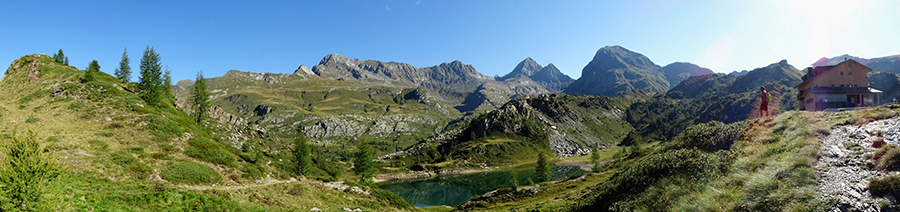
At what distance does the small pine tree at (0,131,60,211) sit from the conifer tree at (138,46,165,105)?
58.5 metres

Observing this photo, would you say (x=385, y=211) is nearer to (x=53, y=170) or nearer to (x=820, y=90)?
(x=53, y=170)

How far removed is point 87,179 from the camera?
31438mm

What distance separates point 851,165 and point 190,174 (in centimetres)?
5616

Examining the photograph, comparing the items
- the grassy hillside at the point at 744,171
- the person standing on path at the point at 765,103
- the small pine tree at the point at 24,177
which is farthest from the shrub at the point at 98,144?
the person standing on path at the point at 765,103

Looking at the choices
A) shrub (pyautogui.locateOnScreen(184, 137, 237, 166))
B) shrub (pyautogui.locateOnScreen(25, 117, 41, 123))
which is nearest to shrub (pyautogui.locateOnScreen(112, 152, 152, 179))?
shrub (pyautogui.locateOnScreen(184, 137, 237, 166))

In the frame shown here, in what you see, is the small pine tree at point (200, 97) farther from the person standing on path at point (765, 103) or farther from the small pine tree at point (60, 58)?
the person standing on path at point (765, 103)

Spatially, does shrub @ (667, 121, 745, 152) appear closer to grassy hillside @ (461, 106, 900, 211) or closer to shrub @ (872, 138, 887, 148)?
grassy hillside @ (461, 106, 900, 211)

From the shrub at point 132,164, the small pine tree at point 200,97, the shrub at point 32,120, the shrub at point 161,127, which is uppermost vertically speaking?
the small pine tree at point 200,97

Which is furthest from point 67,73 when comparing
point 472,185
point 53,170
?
point 472,185

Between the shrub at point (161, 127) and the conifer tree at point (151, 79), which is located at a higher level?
the conifer tree at point (151, 79)

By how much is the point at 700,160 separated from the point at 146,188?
45.3 metres

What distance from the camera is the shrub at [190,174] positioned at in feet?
124

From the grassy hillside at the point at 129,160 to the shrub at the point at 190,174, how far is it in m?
0.10

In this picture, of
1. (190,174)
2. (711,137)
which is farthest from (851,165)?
(190,174)
